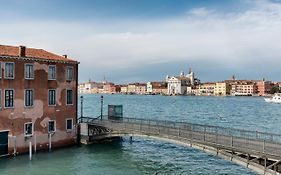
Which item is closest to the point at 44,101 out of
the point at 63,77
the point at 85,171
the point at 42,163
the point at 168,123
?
the point at 63,77

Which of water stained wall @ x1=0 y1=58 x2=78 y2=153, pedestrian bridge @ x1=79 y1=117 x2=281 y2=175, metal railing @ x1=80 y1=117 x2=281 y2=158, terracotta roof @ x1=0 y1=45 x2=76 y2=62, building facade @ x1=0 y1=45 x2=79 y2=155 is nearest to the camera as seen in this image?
pedestrian bridge @ x1=79 y1=117 x2=281 y2=175

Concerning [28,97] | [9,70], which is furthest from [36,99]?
[9,70]

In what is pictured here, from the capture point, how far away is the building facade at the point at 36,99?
3272cm

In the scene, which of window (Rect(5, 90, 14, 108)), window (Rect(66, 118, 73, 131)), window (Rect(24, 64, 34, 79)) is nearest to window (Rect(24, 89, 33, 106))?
window (Rect(24, 64, 34, 79))

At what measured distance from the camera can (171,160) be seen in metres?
34.2

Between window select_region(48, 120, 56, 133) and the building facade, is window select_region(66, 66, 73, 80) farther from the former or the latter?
window select_region(48, 120, 56, 133)

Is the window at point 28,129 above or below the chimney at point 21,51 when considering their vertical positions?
below

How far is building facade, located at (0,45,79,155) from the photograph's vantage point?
107 feet

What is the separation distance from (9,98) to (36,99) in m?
2.77

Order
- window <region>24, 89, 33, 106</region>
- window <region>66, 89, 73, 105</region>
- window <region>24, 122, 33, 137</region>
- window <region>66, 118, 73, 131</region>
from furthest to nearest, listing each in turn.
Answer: window <region>66, 89, 73, 105</region>
window <region>66, 118, 73, 131</region>
window <region>24, 89, 33, 106</region>
window <region>24, 122, 33, 137</region>

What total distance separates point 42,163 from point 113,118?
12.0 m

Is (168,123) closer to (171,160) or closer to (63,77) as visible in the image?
(171,160)

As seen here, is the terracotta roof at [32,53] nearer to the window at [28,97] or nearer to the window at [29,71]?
the window at [29,71]

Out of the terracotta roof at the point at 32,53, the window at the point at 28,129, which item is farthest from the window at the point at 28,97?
the terracotta roof at the point at 32,53
